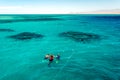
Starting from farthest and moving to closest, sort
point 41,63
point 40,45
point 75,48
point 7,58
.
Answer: point 40,45 < point 75,48 < point 7,58 < point 41,63

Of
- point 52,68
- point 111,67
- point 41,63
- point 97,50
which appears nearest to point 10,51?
point 41,63

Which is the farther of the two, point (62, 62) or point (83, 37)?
point (83, 37)

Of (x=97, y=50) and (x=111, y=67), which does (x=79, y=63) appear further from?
(x=97, y=50)

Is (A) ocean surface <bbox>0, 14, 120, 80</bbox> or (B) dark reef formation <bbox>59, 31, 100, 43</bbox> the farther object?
(B) dark reef formation <bbox>59, 31, 100, 43</bbox>

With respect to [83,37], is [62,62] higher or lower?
higher

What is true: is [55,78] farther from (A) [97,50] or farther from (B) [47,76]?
(A) [97,50]

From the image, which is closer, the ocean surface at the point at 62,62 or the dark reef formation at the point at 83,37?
the ocean surface at the point at 62,62

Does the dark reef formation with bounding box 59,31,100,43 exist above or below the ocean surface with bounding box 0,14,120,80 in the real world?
below

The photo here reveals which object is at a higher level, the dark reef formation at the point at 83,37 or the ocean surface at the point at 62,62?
the ocean surface at the point at 62,62

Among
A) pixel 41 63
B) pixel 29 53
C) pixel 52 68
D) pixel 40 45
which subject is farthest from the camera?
pixel 40 45

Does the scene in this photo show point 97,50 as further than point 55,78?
Yes
